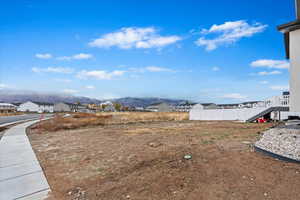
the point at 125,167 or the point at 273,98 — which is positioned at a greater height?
the point at 273,98

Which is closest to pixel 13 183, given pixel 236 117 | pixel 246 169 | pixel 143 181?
pixel 143 181

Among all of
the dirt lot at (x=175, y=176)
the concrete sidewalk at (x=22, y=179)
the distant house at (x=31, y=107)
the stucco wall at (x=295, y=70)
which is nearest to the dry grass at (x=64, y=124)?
the concrete sidewalk at (x=22, y=179)

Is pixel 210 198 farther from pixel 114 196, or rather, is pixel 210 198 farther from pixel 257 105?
pixel 257 105

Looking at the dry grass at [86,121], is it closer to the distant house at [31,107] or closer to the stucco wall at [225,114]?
the stucco wall at [225,114]

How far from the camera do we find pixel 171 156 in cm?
515

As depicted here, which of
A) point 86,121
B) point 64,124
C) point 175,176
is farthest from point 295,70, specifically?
point 86,121

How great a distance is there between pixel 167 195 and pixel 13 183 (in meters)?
3.07

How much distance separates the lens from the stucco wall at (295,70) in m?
6.80

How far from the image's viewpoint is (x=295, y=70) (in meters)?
6.85

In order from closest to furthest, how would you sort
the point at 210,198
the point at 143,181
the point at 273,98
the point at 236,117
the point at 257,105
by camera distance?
1. the point at 210,198
2. the point at 143,181
3. the point at 273,98
4. the point at 257,105
5. the point at 236,117

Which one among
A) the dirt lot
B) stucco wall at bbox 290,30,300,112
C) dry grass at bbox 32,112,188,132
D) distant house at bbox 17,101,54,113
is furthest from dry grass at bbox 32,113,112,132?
distant house at bbox 17,101,54,113

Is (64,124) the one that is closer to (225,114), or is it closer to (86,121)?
(86,121)

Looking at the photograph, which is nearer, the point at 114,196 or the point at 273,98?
the point at 114,196

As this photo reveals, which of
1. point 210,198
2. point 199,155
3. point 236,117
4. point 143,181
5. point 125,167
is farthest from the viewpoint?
point 236,117
